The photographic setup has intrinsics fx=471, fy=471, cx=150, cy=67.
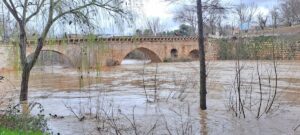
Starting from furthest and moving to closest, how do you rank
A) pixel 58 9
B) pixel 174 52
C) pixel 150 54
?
pixel 174 52, pixel 150 54, pixel 58 9

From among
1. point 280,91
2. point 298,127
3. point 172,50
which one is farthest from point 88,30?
point 172,50

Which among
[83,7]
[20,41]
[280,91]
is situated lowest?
[280,91]

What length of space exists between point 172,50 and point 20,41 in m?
59.7

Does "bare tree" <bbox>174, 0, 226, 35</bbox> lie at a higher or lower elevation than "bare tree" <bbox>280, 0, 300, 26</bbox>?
lower

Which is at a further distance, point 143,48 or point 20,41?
point 143,48

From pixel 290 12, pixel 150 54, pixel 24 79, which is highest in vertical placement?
pixel 290 12

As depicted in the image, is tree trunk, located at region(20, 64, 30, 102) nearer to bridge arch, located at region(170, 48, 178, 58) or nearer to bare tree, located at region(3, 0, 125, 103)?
bare tree, located at region(3, 0, 125, 103)

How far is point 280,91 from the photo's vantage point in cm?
2108

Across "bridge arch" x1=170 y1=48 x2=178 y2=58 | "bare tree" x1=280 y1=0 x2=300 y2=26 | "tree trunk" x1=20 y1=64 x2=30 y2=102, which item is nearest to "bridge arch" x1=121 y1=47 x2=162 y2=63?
"bridge arch" x1=170 y1=48 x2=178 y2=58

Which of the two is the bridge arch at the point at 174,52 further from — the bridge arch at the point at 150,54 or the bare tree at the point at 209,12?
the bare tree at the point at 209,12

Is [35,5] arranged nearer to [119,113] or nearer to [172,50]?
[119,113]

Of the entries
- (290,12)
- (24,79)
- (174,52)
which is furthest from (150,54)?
(24,79)

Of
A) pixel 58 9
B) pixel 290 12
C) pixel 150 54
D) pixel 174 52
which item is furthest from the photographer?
pixel 290 12

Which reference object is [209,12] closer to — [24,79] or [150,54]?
[24,79]
